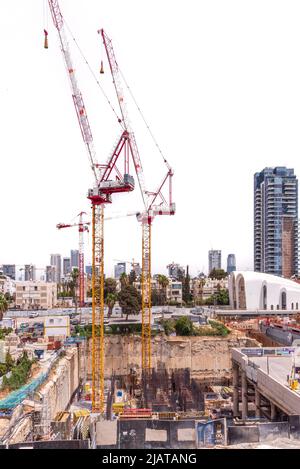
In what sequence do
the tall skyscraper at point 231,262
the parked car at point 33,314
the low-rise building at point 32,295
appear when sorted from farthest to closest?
the tall skyscraper at point 231,262, the low-rise building at point 32,295, the parked car at point 33,314

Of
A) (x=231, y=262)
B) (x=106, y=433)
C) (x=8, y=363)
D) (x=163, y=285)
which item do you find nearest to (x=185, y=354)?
(x=8, y=363)

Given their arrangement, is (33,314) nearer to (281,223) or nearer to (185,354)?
(185,354)

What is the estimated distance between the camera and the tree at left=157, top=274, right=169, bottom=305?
142 ft

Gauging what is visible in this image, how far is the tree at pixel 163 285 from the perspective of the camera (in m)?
43.2

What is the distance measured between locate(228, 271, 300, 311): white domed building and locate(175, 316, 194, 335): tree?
512 inches

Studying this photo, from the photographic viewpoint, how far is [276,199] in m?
59.5

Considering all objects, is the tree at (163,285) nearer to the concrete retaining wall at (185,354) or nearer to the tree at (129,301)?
the tree at (129,301)

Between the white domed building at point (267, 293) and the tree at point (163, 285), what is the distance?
7.26 m

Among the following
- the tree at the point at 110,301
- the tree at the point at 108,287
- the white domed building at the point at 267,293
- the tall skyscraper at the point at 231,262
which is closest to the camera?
the tree at the point at 110,301

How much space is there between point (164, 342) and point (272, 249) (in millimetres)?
37116

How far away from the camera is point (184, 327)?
27.9 meters

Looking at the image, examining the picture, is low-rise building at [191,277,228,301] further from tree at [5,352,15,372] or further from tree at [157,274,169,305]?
tree at [5,352,15,372]

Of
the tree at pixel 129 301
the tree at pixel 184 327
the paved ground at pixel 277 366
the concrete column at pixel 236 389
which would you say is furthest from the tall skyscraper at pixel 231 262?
the paved ground at pixel 277 366

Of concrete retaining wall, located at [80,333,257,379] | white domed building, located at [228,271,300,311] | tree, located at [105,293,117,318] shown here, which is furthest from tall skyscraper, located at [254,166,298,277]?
concrete retaining wall, located at [80,333,257,379]
